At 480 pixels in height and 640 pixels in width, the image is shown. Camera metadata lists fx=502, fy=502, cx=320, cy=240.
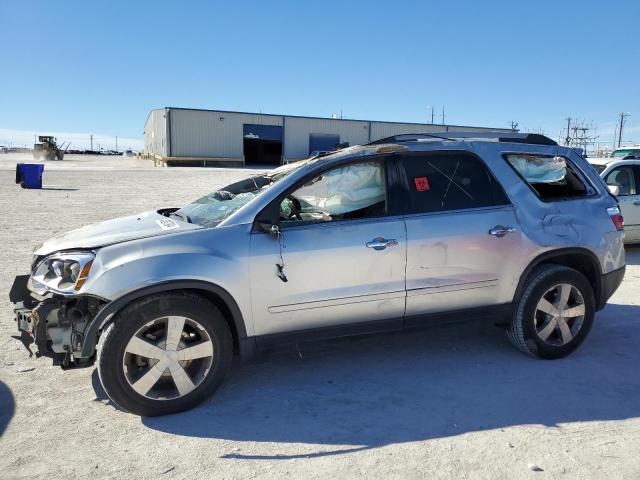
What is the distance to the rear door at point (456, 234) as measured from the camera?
374cm

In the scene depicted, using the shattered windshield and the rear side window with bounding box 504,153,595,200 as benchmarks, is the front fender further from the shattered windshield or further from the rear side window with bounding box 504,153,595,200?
the rear side window with bounding box 504,153,595,200

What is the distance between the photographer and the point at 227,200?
3.97m

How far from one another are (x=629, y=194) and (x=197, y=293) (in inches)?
312

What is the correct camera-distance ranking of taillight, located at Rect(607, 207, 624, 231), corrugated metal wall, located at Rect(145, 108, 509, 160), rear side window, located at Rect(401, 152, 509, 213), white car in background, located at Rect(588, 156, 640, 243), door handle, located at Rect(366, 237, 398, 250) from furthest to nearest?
corrugated metal wall, located at Rect(145, 108, 509, 160), white car in background, located at Rect(588, 156, 640, 243), taillight, located at Rect(607, 207, 624, 231), rear side window, located at Rect(401, 152, 509, 213), door handle, located at Rect(366, 237, 398, 250)

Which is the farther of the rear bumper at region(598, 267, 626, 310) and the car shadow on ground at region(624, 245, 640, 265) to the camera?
the car shadow on ground at region(624, 245, 640, 265)

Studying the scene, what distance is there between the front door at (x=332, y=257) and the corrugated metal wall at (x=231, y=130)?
36.9 m

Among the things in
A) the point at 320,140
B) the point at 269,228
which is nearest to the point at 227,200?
the point at 269,228

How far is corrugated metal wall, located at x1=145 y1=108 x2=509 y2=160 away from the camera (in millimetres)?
41656

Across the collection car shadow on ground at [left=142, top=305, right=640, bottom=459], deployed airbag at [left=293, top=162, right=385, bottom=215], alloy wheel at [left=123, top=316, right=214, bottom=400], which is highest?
deployed airbag at [left=293, top=162, right=385, bottom=215]

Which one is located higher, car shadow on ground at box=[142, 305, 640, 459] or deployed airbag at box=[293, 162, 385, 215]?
deployed airbag at box=[293, 162, 385, 215]

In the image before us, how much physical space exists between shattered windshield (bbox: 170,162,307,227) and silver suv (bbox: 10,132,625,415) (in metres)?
0.02

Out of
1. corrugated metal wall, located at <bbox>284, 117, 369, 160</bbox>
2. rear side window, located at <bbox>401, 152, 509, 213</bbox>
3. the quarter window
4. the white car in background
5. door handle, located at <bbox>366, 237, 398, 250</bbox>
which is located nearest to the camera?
door handle, located at <bbox>366, 237, 398, 250</bbox>

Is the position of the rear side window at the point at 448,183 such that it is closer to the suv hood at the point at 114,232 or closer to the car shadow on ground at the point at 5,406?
the suv hood at the point at 114,232

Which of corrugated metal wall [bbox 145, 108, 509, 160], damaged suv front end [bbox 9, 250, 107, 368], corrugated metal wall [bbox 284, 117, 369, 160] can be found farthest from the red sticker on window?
corrugated metal wall [bbox 284, 117, 369, 160]
